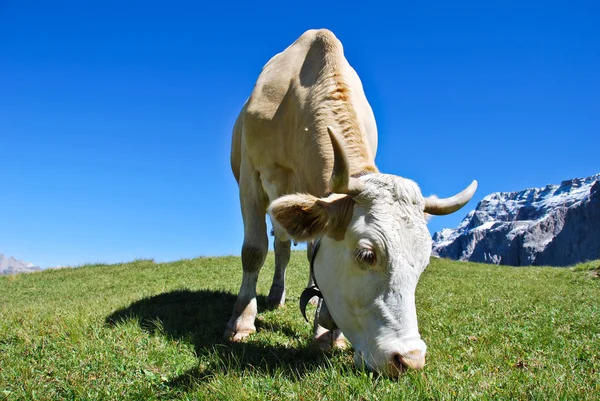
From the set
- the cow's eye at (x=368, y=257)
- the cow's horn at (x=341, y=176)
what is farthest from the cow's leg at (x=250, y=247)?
the cow's horn at (x=341, y=176)

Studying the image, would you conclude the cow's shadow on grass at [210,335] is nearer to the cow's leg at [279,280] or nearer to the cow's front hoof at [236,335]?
the cow's front hoof at [236,335]

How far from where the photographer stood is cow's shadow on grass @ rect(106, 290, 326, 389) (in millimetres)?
4355

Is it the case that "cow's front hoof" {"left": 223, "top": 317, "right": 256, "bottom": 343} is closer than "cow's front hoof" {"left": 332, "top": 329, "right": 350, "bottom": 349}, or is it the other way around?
"cow's front hoof" {"left": 332, "top": 329, "right": 350, "bottom": 349}

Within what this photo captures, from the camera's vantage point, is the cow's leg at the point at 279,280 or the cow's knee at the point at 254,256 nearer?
the cow's knee at the point at 254,256

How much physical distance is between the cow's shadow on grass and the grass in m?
0.02

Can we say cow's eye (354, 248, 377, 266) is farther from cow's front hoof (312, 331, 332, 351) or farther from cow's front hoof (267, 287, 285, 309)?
cow's front hoof (267, 287, 285, 309)

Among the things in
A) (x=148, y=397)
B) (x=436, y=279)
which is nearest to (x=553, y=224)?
(x=436, y=279)

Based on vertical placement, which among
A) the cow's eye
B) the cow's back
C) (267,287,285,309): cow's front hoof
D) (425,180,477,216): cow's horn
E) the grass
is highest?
the cow's back

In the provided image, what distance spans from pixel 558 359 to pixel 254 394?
323cm

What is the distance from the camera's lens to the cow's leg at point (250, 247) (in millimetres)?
6348

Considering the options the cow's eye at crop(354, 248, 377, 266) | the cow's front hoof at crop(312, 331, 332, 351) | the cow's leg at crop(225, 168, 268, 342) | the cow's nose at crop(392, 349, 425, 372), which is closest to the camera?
the cow's nose at crop(392, 349, 425, 372)

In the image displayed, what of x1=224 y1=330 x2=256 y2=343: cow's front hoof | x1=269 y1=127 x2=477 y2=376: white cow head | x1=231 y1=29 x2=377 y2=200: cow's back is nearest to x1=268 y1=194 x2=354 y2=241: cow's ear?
x1=269 y1=127 x2=477 y2=376: white cow head

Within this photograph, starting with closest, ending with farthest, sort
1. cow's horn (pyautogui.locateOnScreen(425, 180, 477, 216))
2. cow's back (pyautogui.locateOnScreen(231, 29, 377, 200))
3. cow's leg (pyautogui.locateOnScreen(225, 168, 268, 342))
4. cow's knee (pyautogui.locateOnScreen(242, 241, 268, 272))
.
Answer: cow's horn (pyautogui.locateOnScreen(425, 180, 477, 216)) < cow's back (pyautogui.locateOnScreen(231, 29, 377, 200)) < cow's leg (pyautogui.locateOnScreen(225, 168, 268, 342)) < cow's knee (pyautogui.locateOnScreen(242, 241, 268, 272))

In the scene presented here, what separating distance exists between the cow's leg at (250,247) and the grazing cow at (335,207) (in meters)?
0.02
